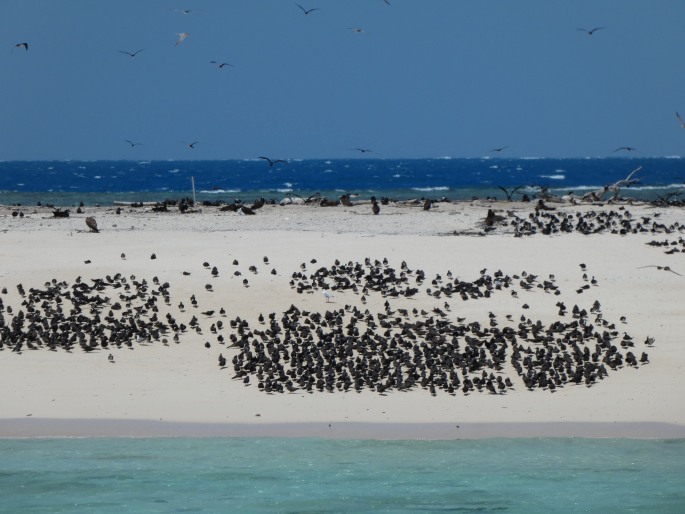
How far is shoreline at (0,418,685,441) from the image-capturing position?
12617 millimetres

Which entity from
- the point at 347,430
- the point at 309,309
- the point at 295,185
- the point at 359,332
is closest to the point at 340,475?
the point at 347,430

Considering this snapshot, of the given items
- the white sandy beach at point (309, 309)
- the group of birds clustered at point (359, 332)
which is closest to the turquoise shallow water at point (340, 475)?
the white sandy beach at point (309, 309)

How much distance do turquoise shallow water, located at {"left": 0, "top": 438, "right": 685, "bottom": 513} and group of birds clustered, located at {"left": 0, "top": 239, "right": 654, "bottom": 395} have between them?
6.20 ft

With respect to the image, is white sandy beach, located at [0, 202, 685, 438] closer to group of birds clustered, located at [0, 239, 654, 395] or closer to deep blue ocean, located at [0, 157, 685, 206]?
group of birds clustered, located at [0, 239, 654, 395]

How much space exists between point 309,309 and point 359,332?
1.70 m

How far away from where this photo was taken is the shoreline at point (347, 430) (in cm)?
1262

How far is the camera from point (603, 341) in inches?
622

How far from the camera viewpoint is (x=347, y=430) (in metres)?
12.7

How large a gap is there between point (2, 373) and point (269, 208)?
25.0m

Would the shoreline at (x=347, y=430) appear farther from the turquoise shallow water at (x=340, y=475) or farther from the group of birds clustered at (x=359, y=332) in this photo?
the group of birds clustered at (x=359, y=332)

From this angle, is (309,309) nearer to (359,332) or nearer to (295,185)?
(359,332)

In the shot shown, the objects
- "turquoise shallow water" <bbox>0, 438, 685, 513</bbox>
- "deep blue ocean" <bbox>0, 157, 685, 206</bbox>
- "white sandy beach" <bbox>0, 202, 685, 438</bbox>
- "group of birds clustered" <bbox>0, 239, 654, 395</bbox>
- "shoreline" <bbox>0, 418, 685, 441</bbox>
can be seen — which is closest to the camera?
"turquoise shallow water" <bbox>0, 438, 685, 513</bbox>

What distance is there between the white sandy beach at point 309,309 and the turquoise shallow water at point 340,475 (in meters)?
0.37

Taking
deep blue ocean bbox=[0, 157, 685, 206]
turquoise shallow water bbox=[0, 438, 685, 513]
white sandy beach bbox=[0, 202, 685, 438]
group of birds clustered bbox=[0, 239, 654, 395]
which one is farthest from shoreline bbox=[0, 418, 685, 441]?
deep blue ocean bbox=[0, 157, 685, 206]
